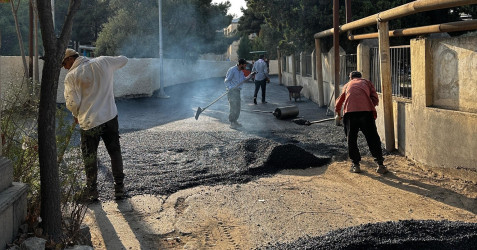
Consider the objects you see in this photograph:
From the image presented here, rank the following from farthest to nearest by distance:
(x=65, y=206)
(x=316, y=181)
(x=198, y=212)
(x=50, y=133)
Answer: (x=316, y=181)
(x=198, y=212)
(x=65, y=206)
(x=50, y=133)

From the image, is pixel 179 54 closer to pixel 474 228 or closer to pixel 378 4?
pixel 378 4

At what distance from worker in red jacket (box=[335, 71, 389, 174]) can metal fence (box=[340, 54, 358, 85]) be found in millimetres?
5719

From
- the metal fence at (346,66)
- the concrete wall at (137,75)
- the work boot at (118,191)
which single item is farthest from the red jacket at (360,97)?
the metal fence at (346,66)

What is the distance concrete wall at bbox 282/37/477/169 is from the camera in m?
6.92

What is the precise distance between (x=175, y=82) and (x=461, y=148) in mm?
26767

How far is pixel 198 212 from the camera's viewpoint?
605 centimetres

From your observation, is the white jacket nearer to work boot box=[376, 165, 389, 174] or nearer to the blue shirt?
work boot box=[376, 165, 389, 174]

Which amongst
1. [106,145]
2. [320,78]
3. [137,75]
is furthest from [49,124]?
[137,75]

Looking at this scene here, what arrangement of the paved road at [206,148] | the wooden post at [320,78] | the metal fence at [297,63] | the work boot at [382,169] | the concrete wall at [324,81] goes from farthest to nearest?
the metal fence at [297,63] < the wooden post at [320,78] < the concrete wall at [324,81] < the work boot at [382,169] < the paved road at [206,148]

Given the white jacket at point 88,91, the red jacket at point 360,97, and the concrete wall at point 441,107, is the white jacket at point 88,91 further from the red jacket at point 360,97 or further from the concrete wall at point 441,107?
the concrete wall at point 441,107

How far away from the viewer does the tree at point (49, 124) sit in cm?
404

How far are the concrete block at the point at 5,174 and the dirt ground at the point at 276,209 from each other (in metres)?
1.30

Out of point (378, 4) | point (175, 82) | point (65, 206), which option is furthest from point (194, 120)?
point (175, 82)

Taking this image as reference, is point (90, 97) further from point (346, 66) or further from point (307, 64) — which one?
point (307, 64)
